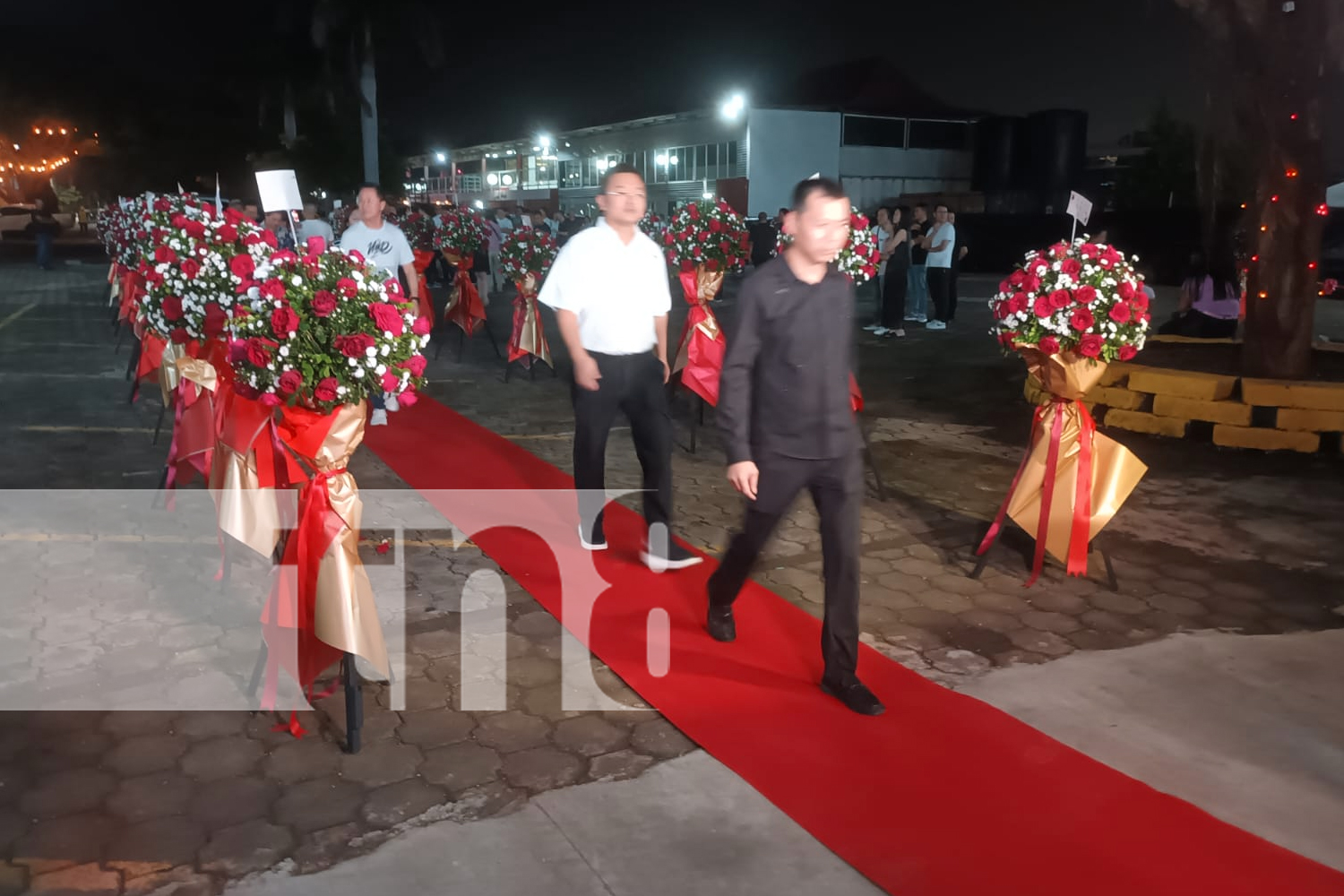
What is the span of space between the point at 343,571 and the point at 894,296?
40.6 ft

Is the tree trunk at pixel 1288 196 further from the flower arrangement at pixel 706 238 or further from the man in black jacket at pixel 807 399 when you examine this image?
the man in black jacket at pixel 807 399

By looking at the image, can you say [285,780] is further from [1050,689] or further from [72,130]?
[72,130]

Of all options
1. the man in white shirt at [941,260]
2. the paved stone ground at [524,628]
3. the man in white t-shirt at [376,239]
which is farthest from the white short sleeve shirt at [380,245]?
the man in white shirt at [941,260]

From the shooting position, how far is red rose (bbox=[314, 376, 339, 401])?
10.8ft

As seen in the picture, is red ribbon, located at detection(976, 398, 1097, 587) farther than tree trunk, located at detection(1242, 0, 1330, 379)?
No

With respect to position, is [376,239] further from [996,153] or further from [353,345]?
[996,153]

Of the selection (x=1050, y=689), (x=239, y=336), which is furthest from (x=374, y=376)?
(x=1050, y=689)

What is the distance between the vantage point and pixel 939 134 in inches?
1663

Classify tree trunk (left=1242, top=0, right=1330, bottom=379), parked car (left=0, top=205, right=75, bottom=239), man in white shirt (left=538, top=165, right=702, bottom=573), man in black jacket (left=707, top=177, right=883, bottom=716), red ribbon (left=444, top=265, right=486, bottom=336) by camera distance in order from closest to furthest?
man in black jacket (left=707, top=177, right=883, bottom=716) → man in white shirt (left=538, top=165, right=702, bottom=573) → tree trunk (left=1242, top=0, right=1330, bottom=379) → red ribbon (left=444, top=265, right=486, bottom=336) → parked car (left=0, top=205, right=75, bottom=239)

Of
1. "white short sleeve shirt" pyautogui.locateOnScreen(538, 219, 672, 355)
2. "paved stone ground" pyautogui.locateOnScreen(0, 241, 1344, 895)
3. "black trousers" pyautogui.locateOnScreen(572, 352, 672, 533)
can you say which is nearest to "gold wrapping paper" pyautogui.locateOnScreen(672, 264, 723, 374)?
"paved stone ground" pyautogui.locateOnScreen(0, 241, 1344, 895)

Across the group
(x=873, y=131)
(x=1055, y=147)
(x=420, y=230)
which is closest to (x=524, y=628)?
(x=420, y=230)

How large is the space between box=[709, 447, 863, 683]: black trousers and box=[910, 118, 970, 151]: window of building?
40.6 m

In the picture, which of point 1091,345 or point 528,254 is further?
point 528,254

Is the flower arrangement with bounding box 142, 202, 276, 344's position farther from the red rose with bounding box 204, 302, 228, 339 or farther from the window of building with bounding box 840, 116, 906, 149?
the window of building with bounding box 840, 116, 906, 149
